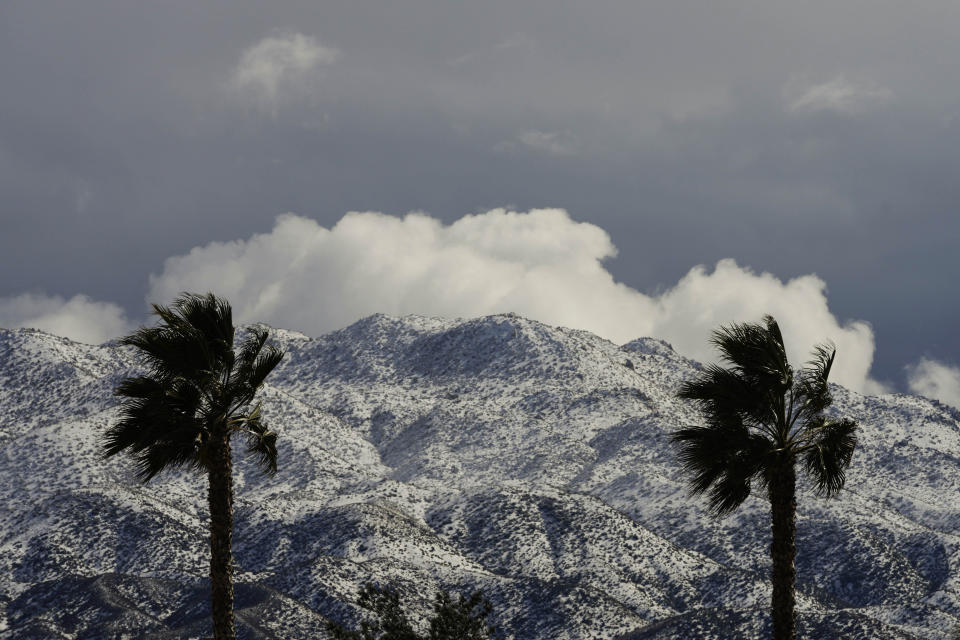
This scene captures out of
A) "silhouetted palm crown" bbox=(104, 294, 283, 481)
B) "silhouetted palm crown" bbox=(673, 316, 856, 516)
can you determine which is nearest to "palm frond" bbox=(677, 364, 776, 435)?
"silhouetted palm crown" bbox=(673, 316, 856, 516)

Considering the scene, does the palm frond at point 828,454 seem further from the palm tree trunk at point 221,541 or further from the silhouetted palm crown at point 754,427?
the palm tree trunk at point 221,541

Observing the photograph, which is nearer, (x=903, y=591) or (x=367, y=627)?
(x=367, y=627)

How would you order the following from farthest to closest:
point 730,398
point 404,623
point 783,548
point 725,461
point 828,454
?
point 404,623 → point 730,398 → point 725,461 → point 828,454 → point 783,548

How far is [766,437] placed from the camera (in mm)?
26750

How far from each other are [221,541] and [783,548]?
11.6 metres

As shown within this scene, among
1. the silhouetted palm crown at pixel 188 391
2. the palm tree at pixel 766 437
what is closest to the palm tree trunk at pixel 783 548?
the palm tree at pixel 766 437

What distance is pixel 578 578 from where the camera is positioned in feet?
612

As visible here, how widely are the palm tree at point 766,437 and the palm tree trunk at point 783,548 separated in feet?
0.07

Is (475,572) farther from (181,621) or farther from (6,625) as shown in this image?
(6,625)

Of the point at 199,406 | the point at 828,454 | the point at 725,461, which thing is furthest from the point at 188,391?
the point at 828,454

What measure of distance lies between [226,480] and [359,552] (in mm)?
170938

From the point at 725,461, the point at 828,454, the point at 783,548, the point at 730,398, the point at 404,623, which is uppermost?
the point at 730,398

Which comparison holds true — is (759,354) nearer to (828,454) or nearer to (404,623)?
(828,454)

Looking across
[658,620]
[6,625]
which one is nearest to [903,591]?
[658,620]
